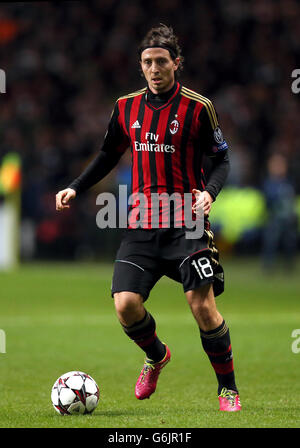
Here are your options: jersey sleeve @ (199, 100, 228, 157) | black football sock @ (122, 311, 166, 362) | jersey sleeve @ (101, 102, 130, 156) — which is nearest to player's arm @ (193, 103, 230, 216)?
jersey sleeve @ (199, 100, 228, 157)

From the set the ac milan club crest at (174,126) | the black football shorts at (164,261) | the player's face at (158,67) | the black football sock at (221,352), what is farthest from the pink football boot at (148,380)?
the player's face at (158,67)

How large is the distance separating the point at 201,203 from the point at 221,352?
0.90 meters

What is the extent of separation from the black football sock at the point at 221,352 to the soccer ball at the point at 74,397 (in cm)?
70

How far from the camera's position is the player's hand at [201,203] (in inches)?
202

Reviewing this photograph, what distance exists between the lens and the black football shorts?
17.3 feet

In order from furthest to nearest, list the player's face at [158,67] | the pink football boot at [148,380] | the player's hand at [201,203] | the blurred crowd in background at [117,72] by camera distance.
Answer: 1. the blurred crowd in background at [117,72]
2. the pink football boot at [148,380]
3. the player's face at [158,67]
4. the player's hand at [201,203]

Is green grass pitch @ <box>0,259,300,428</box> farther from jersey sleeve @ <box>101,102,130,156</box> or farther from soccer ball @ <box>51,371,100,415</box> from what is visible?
jersey sleeve @ <box>101,102,130,156</box>

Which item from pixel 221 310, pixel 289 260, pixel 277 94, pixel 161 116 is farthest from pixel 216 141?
pixel 277 94

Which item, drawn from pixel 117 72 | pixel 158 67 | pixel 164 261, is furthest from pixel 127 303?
pixel 117 72

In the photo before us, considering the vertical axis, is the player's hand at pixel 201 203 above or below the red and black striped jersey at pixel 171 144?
below

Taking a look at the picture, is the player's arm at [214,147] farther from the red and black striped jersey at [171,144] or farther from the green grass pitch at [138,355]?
the green grass pitch at [138,355]

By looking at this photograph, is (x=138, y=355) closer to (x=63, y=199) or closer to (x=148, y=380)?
(x=148, y=380)

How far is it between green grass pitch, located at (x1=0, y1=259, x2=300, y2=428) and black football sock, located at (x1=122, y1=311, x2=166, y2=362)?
0.30m

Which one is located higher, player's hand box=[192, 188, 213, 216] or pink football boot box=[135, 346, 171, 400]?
player's hand box=[192, 188, 213, 216]
